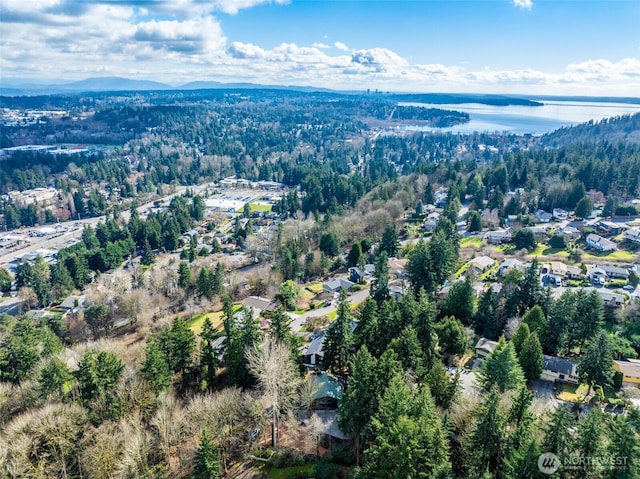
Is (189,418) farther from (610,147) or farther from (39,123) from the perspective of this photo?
(39,123)

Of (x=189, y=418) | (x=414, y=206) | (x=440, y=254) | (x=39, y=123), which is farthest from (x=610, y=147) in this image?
(x=39, y=123)

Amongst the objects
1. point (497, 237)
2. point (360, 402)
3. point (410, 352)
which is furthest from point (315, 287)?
point (360, 402)


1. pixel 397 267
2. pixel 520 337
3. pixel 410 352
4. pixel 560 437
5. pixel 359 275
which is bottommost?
pixel 359 275

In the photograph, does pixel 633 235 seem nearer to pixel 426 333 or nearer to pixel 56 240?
pixel 426 333

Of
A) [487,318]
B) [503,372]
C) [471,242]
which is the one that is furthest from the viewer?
[471,242]

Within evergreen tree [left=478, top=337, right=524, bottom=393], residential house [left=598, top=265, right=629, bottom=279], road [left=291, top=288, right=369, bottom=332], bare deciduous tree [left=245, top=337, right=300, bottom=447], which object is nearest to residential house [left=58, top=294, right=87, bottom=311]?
road [left=291, top=288, right=369, bottom=332]

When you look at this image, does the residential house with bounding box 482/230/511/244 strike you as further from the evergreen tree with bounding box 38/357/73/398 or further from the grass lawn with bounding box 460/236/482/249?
the evergreen tree with bounding box 38/357/73/398
